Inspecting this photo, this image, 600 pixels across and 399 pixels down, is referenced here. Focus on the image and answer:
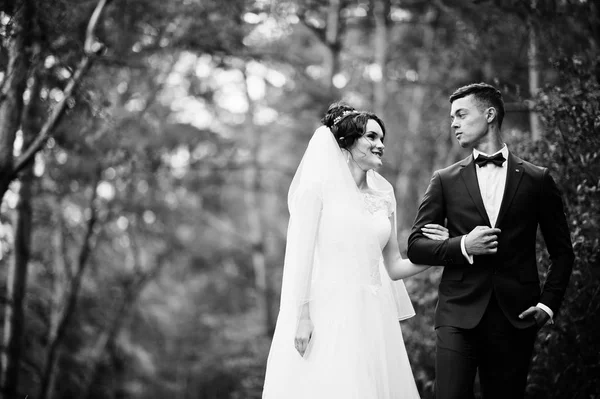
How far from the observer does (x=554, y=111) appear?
17.6 ft

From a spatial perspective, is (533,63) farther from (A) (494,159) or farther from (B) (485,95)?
(A) (494,159)

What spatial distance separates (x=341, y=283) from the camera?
4.05 metres

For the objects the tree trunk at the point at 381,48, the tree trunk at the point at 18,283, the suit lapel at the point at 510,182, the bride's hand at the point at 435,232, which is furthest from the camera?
the tree trunk at the point at 381,48

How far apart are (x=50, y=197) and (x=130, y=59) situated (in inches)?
164

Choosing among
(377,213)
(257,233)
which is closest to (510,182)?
(377,213)

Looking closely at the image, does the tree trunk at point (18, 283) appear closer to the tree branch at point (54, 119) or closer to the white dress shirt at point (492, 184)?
the tree branch at point (54, 119)

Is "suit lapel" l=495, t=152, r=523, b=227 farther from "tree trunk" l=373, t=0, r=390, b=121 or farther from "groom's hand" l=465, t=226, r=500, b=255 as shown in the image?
"tree trunk" l=373, t=0, r=390, b=121

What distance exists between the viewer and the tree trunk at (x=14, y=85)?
5.98m

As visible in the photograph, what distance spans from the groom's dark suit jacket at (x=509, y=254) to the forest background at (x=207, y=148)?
1.43 meters

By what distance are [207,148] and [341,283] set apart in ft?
39.8

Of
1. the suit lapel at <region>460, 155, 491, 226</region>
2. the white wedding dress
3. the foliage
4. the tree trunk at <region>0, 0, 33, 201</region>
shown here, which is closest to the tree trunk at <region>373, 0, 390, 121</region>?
the foliage

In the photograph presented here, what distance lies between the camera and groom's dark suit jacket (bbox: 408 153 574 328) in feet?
11.8

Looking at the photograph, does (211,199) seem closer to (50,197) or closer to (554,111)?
(50,197)

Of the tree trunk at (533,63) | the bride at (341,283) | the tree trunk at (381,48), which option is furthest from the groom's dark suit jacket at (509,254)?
the tree trunk at (381,48)
